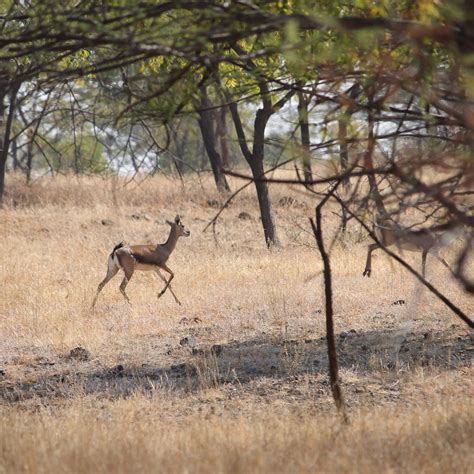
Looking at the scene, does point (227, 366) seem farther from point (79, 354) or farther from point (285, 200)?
point (285, 200)

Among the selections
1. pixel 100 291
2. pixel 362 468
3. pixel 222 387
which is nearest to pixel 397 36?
pixel 362 468

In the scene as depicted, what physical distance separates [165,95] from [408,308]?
7006 mm

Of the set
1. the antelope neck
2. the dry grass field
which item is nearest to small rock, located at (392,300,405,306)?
the dry grass field

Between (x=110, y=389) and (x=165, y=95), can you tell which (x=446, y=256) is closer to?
(x=110, y=389)

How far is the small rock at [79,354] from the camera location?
11.8 m

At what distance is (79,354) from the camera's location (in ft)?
38.8

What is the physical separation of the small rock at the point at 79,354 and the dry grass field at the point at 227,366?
0.04 ft

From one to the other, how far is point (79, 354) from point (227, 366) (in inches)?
69.6

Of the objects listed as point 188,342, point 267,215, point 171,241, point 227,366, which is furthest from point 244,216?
point 227,366

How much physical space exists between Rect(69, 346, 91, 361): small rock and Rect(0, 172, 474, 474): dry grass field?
13 millimetres

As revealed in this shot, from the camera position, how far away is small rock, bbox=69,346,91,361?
11.8m

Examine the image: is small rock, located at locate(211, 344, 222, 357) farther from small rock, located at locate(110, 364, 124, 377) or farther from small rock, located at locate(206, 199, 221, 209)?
small rock, located at locate(206, 199, 221, 209)

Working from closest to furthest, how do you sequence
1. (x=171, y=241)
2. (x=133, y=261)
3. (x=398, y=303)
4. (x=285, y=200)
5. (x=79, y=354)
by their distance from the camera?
1. (x=79, y=354)
2. (x=398, y=303)
3. (x=133, y=261)
4. (x=171, y=241)
5. (x=285, y=200)

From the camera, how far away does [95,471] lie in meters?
5.96
